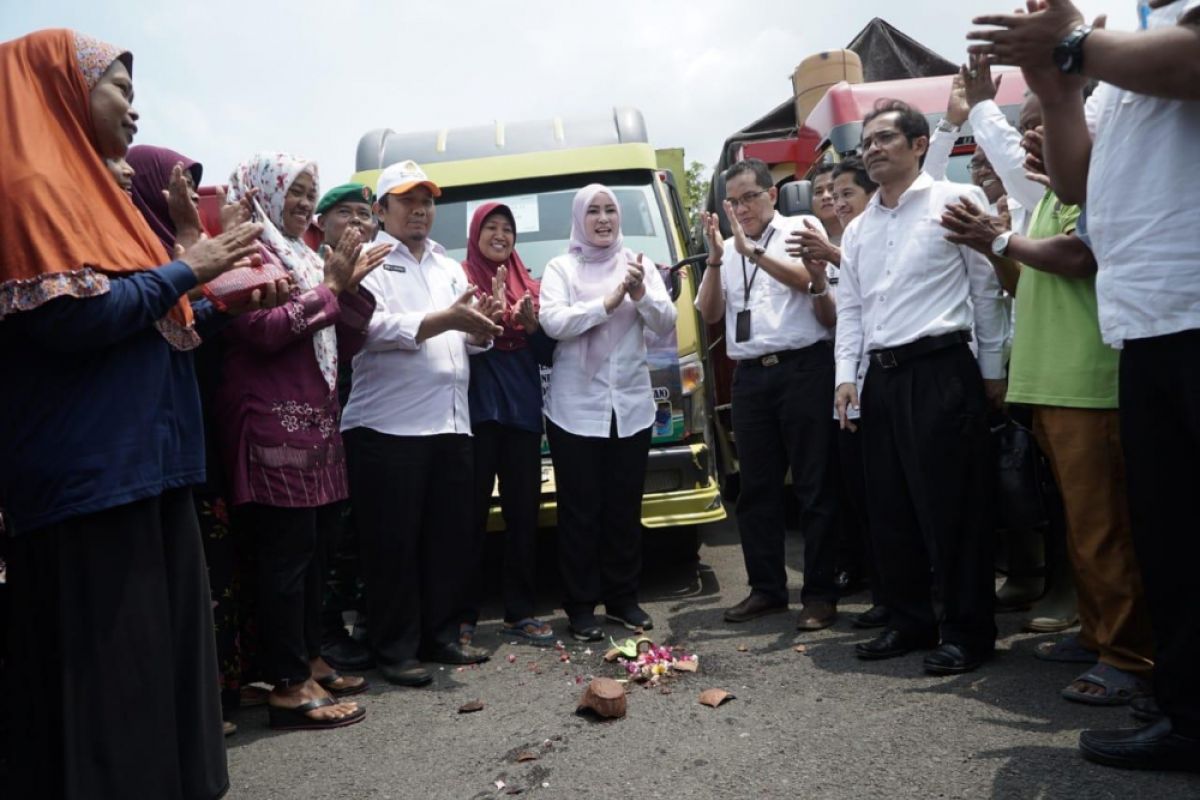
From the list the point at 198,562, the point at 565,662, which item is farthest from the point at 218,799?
the point at 565,662

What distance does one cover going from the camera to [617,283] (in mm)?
4508

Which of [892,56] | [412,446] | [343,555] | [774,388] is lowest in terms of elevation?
[343,555]

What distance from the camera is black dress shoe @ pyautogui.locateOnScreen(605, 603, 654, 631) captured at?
438cm

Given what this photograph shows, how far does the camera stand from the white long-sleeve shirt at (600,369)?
430 centimetres

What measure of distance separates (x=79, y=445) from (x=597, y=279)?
277 cm

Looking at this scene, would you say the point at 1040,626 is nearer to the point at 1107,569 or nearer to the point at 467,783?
the point at 1107,569

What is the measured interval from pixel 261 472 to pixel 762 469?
2.34 meters

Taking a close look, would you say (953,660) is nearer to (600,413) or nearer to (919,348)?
(919,348)

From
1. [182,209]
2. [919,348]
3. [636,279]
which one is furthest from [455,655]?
[919,348]

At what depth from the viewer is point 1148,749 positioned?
2455 millimetres

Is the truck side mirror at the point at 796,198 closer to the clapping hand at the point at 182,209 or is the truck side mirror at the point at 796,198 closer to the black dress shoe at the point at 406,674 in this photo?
the black dress shoe at the point at 406,674

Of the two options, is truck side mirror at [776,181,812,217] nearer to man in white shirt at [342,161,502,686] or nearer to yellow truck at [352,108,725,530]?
yellow truck at [352,108,725,530]

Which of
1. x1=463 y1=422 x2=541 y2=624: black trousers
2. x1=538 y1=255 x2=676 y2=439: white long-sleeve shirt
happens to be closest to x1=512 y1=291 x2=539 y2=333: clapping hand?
x1=538 y1=255 x2=676 y2=439: white long-sleeve shirt

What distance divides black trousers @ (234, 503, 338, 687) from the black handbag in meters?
2.57
